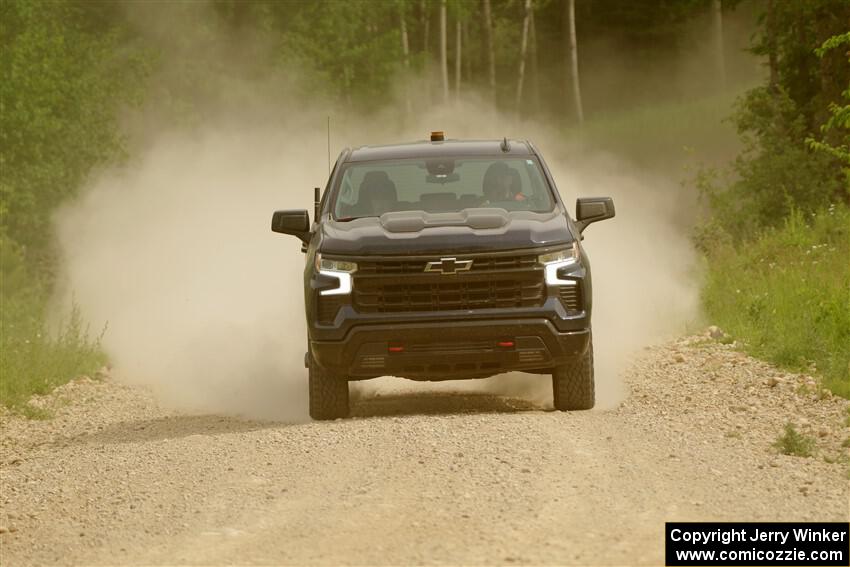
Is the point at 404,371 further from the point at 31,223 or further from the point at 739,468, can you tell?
the point at 31,223

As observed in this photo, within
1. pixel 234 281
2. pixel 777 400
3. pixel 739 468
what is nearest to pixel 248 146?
pixel 234 281

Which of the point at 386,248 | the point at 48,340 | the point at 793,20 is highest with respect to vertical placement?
the point at 793,20

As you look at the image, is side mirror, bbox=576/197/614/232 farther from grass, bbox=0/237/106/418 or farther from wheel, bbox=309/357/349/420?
grass, bbox=0/237/106/418

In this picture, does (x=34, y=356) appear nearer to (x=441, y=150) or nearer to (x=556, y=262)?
(x=441, y=150)

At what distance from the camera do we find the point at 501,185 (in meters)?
13.2

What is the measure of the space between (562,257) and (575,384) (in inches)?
40.5

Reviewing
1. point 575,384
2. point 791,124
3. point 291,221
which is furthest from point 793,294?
point 791,124

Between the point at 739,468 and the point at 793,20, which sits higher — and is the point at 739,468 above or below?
below

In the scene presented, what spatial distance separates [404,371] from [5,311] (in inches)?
484

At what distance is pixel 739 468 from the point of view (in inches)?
391

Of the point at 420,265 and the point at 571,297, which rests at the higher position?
the point at 420,265

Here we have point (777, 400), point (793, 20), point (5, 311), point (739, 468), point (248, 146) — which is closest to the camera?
point (739, 468)

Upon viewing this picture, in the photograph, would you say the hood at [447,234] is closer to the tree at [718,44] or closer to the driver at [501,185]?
the driver at [501,185]

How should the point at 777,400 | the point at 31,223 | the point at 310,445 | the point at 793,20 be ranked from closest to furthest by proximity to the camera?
the point at 310,445
the point at 777,400
the point at 793,20
the point at 31,223
